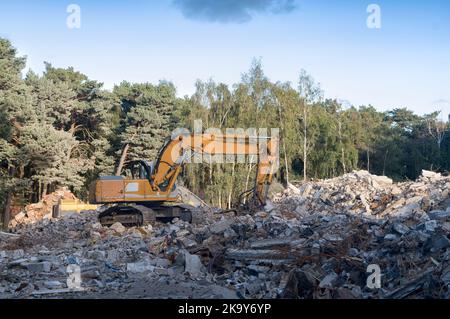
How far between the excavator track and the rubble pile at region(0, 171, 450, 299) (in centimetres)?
197

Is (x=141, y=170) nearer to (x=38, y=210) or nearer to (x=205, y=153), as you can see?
(x=205, y=153)

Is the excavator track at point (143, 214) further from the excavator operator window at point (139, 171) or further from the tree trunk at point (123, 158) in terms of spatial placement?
the tree trunk at point (123, 158)

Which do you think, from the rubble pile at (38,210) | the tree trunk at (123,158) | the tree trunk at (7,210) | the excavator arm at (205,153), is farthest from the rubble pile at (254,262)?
the tree trunk at (123,158)

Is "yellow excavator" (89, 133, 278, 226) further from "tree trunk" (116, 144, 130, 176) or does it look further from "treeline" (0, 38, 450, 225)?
"tree trunk" (116, 144, 130, 176)

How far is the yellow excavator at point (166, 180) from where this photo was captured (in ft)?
49.0

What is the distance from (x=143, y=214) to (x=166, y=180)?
117 centimetres

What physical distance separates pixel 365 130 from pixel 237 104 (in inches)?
482

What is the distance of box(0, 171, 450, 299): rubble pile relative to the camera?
22.6ft

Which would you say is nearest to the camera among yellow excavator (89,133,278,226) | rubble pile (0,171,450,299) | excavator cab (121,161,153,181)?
rubble pile (0,171,450,299)

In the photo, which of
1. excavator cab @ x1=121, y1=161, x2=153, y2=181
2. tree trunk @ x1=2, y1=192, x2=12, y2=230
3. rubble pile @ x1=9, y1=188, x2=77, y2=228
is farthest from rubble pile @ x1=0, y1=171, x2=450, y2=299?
tree trunk @ x1=2, y1=192, x2=12, y2=230
